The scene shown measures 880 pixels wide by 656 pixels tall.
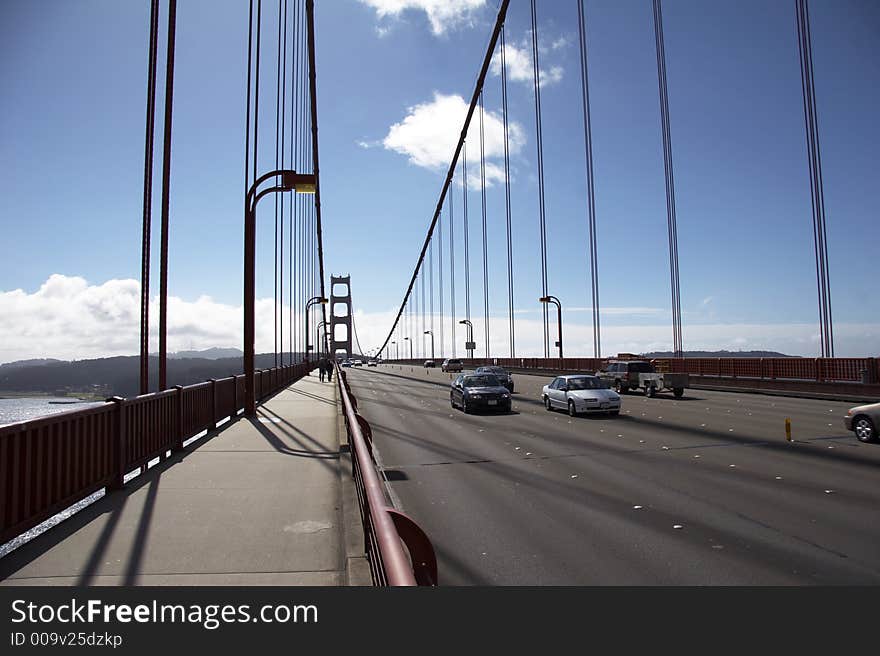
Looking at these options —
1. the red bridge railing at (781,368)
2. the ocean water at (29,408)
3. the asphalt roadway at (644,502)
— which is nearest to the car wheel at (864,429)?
the asphalt roadway at (644,502)

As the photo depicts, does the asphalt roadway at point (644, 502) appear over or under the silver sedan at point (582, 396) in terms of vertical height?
under

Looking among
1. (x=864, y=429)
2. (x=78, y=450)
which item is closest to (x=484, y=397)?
(x=864, y=429)

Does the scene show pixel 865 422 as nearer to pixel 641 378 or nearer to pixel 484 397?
pixel 484 397

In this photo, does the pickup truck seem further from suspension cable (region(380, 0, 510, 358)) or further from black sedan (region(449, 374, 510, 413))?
suspension cable (region(380, 0, 510, 358))

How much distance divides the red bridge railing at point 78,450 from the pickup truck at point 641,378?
63.9 feet

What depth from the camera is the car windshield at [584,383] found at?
18.6m

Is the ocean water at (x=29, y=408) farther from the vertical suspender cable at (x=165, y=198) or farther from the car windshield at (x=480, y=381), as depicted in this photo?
the car windshield at (x=480, y=381)

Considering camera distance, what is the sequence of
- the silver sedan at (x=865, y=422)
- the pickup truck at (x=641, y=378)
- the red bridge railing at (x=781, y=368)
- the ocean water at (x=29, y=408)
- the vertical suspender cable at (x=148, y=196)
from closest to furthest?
the ocean water at (x=29, y=408) < the vertical suspender cable at (x=148, y=196) < the silver sedan at (x=865, y=422) < the red bridge railing at (x=781, y=368) < the pickup truck at (x=641, y=378)

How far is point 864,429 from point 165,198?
14340 millimetres

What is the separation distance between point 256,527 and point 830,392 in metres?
25.4

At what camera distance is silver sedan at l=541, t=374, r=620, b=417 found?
17484 millimetres
